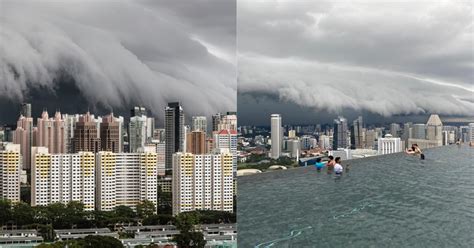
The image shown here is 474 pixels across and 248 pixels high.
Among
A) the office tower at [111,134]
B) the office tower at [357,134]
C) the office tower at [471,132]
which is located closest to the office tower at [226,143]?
the office tower at [111,134]

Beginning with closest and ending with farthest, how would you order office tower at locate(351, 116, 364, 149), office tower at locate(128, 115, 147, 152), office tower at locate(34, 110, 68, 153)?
1. office tower at locate(34, 110, 68, 153)
2. office tower at locate(128, 115, 147, 152)
3. office tower at locate(351, 116, 364, 149)

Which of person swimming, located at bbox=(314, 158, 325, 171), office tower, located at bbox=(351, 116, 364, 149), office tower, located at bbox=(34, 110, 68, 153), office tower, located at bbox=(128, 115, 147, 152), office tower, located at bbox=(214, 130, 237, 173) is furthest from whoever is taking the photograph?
person swimming, located at bbox=(314, 158, 325, 171)

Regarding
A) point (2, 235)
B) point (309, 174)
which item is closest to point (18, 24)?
point (2, 235)

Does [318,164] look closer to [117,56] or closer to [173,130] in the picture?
[173,130]

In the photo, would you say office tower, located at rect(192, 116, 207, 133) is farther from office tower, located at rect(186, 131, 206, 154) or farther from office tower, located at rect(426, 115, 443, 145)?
office tower, located at rect(426, 115, 443, 145)

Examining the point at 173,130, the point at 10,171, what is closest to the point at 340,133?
the point at 173,130

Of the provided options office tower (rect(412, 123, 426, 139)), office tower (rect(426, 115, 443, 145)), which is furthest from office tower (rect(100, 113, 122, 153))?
office tower (rect(426, 115, 443, 145))

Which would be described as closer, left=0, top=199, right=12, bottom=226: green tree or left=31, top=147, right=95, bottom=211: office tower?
left=0, top=199, right=12, bottom=226: green tree
